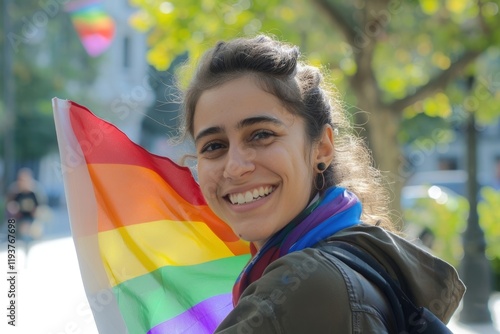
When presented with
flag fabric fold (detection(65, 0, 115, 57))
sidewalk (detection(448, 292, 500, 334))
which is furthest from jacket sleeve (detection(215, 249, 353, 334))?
flag fabric fold (detection(65, 0, 115, 57))

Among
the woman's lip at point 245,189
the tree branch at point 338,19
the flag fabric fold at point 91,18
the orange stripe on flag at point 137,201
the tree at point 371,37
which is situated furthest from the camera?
the flag fabric fold at point 91,18

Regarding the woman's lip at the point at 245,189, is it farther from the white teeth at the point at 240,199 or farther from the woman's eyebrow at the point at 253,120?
the woman's eyebrow at the point at 253,120

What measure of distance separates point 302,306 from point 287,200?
1.49 ft

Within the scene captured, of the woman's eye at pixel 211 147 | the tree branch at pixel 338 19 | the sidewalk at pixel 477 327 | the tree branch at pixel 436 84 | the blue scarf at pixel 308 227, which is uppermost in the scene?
the tree branch at pixel 338 19

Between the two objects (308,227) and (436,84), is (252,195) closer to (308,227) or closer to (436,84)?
(308,227)

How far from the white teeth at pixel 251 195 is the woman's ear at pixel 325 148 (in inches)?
8.6

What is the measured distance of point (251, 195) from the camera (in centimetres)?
192

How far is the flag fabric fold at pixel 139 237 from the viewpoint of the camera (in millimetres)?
2285

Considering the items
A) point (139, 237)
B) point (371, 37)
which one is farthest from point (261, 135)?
point (371, 37)

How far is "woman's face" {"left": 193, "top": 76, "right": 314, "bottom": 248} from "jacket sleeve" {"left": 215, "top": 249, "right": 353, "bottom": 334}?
0.38m

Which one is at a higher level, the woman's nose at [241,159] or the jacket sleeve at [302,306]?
the woman's nose at [241,159]

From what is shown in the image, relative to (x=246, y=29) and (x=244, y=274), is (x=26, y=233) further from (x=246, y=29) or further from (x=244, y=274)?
(x=244, y=274)

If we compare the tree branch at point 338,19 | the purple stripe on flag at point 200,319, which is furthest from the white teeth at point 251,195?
the tree branch at point 338,19

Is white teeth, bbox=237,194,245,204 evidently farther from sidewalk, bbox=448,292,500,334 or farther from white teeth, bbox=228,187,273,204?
sidewalk, bbox=448,292,500,334
